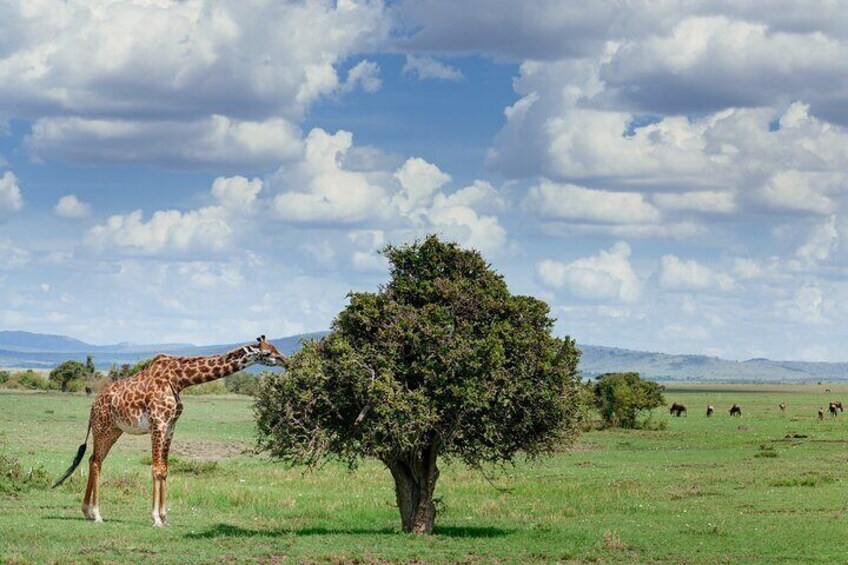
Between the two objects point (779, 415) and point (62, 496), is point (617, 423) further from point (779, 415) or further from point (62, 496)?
point (62, 496)

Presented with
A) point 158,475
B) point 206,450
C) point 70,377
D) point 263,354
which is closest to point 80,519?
point 158,475

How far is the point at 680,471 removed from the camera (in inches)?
2142

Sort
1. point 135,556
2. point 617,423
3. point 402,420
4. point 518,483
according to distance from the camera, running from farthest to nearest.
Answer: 1. point 617,423
2. point 518,483
3. point 402,420
4. point 135,556

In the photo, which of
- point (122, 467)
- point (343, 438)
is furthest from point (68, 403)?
point (343, 438)

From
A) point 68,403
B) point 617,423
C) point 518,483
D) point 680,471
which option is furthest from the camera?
point 68,403

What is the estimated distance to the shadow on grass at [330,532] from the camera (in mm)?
32344

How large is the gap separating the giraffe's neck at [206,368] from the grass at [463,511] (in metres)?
4.25

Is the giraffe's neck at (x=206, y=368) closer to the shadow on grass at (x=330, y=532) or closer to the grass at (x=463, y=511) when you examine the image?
the grass at (x=463, y=511)

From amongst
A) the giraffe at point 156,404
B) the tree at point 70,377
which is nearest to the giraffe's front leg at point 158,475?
the giraffe at point 156,404

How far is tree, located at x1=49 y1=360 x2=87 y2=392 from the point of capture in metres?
157

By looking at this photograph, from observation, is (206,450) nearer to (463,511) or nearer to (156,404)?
(463,511)

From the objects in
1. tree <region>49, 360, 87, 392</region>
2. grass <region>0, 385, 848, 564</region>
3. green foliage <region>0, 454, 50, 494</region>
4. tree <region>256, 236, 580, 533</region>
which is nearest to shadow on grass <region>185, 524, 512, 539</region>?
grass <region>0, 385, 848, 564</region>

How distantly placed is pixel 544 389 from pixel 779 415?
99.7m

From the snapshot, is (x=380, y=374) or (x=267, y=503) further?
(x=267, y=503)
